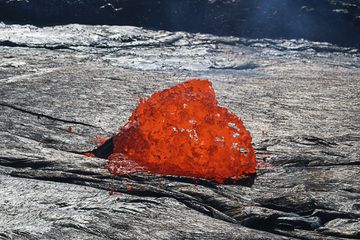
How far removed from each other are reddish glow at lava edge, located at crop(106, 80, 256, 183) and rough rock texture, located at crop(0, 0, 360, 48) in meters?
7.48

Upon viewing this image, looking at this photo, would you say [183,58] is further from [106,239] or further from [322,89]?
[106,239]

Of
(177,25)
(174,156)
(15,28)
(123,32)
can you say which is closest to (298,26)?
(177,25)

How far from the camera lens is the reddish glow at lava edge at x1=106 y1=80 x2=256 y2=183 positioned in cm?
492

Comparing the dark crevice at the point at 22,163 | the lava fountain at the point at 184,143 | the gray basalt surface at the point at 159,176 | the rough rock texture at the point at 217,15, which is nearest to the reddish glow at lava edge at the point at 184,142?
the lava fountain at the point at 184,143

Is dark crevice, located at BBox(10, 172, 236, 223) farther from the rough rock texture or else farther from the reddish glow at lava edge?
the rough rock texture

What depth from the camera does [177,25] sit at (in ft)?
43.7

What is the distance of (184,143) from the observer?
16.5 feet

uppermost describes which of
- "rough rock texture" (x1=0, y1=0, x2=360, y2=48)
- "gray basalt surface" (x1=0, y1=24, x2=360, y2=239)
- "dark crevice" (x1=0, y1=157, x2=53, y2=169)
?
"rough rock texture" (x1=0, y1=0, x2=360, y2=48)

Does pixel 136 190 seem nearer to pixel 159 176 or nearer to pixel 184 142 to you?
pixel 159 176

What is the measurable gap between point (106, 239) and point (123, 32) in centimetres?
898

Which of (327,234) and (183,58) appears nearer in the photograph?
(327,234)

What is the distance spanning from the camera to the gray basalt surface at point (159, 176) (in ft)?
13.1

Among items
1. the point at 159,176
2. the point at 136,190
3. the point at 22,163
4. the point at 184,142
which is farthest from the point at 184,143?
the point at 22,163

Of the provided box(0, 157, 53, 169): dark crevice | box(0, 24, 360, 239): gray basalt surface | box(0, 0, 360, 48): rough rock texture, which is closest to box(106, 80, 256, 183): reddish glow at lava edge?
box(0, 24, 360, 239): gray basalt surface
